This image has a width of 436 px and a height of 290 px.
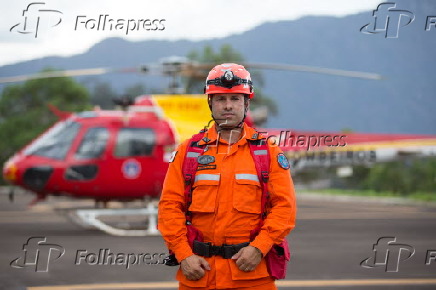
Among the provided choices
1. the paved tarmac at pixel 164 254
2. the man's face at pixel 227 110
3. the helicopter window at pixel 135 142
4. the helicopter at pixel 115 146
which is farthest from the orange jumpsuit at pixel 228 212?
the helicopter window at pixel 135 142

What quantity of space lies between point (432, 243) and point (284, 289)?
17.9 ft

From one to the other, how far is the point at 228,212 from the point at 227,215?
2 centimetres

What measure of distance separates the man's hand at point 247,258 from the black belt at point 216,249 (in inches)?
1.2

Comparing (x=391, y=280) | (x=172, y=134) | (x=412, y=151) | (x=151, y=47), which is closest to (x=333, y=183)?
(x=412, y=151)

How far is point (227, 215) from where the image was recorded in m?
4.13

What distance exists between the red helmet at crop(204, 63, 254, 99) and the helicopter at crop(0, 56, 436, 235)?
8821 millimetres

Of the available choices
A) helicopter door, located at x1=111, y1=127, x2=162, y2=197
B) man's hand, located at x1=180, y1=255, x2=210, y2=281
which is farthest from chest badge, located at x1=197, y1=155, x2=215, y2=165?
helicopter door, located at x1=111, y1=127, x2=162, y2=197

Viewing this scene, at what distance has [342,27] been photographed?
145375mm

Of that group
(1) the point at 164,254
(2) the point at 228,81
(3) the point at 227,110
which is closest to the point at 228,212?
(3) the point at 227,110

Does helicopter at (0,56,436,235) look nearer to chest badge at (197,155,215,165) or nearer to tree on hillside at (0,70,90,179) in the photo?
chest badge at (197,155,215,165)

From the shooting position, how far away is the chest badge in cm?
419

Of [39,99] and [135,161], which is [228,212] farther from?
[39,99]

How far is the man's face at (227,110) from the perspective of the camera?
4.28 m

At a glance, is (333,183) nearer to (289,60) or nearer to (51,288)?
(51,288)
